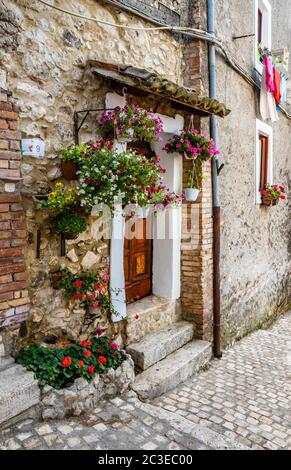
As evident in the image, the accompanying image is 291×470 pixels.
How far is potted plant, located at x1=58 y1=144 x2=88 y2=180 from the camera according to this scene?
3281 millimetres

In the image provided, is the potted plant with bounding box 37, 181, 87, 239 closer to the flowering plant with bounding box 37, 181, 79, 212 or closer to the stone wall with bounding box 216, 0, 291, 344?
the flowering plant with bounding box 37, 181, 79, 212

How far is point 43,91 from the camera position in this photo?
324 centimetres

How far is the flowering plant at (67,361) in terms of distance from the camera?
3022 mm

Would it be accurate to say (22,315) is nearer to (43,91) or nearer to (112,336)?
(112,336)

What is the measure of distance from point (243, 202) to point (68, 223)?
4.13 meters

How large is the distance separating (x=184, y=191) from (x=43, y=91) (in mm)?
2342

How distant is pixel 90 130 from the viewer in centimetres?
367

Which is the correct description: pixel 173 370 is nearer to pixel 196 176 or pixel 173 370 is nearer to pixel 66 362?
pixel 66 362

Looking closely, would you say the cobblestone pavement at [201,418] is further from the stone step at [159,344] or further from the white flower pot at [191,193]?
the white flower pot at [191,193]

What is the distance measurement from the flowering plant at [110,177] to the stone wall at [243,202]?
2695 millimetres

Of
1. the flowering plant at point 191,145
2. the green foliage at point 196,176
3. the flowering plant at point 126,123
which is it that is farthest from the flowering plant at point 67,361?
the flowering plant at point 191,145

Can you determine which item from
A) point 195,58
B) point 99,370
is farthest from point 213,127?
point 99,370

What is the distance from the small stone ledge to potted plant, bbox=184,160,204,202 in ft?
7.61

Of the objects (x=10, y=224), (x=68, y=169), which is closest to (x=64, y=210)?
(x=68, y=169)
